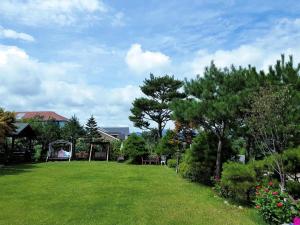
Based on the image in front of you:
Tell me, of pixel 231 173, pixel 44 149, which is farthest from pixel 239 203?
pixel 44 149

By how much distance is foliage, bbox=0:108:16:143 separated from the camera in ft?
55.0

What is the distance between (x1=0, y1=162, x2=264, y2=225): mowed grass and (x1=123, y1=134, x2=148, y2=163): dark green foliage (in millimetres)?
11657

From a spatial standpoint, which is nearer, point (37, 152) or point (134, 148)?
point (134, 148)

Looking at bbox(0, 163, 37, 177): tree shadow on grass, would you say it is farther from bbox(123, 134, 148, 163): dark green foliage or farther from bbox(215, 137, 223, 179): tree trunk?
bbox(215, 137, 223, 179): tree trunk

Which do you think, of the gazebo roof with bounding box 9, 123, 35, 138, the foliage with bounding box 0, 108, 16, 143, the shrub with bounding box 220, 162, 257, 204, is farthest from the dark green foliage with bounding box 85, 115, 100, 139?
the shrub with bounding box 220, 162, 257, 204

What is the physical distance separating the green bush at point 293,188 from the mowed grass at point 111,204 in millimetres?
1178

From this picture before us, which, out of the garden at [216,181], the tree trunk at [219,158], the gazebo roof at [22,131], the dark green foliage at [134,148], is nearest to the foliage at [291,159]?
the garden at [216,181]

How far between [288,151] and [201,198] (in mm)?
3087

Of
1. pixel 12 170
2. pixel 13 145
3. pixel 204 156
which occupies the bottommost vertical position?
pixel 12 170

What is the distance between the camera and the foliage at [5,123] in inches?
660

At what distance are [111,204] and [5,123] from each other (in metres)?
10.7

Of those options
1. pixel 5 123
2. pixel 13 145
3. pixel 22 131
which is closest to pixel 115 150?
pixel 22 131

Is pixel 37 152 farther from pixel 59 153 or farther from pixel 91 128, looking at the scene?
pixel 91 128

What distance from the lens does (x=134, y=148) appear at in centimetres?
2448
